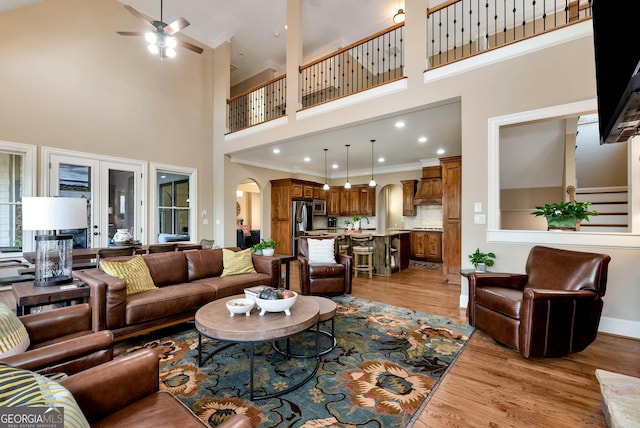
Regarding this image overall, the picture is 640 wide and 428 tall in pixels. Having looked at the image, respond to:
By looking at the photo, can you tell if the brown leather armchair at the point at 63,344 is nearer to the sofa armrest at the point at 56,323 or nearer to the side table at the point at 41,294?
the sofa armrest at the point at 56,323

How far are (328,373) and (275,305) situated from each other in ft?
2.27

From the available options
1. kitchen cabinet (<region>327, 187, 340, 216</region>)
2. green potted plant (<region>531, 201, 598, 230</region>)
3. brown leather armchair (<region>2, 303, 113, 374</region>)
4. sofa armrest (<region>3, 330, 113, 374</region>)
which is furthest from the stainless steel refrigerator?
sofa armrest (<region>3, 330, 113, 374</region>)

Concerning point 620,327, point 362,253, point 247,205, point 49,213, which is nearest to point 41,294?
point 49,213

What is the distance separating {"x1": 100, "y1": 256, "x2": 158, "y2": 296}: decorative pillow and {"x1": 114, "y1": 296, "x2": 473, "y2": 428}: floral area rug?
1.67ft

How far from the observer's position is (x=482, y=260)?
3.39 meters

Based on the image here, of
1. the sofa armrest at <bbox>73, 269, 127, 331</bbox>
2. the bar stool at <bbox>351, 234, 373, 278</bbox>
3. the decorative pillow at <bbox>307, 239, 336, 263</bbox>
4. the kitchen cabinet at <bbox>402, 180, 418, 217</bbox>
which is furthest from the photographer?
the kitchen cabinet at <bbox>402, 180, 418, 217</bbox>

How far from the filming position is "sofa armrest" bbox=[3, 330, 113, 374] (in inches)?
49.6

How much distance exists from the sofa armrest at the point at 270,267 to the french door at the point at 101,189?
323cm

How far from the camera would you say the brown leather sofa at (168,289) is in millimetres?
2500

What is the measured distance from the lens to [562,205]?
3.18m

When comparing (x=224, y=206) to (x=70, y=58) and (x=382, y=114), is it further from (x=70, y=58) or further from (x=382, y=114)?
(x=382, y=114)

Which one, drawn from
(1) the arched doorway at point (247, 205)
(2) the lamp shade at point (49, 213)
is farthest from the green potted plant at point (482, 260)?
(1) the arched doorway at point (247, 205)

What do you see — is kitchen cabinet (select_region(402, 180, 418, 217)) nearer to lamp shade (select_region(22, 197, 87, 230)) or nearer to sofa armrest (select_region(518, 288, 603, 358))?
sofa armrest (select_region(518, 288, 603, 358))

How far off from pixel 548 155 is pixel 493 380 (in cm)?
459
